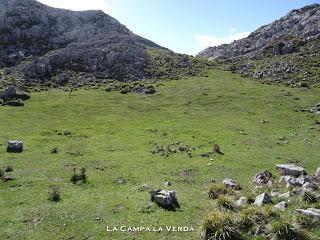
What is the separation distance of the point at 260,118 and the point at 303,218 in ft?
149

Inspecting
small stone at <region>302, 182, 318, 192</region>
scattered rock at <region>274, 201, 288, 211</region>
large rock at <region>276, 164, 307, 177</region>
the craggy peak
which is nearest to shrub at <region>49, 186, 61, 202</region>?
the craggy peak

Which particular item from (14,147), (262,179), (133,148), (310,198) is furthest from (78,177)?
(310,198)

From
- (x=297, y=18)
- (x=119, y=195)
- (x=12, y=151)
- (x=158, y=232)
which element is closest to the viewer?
(x=158, y=232)

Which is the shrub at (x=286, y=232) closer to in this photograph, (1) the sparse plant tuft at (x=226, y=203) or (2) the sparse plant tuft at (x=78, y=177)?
(1) the sparse plant tuft at (x=226, y=203)

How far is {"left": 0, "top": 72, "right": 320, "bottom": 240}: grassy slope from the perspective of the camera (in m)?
25.5

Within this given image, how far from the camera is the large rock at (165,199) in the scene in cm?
2681

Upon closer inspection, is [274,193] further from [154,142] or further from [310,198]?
[154,142]

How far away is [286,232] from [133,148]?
2811cm

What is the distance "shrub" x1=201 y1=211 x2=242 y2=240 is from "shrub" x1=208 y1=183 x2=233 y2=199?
22.8ft

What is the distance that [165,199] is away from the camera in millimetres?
26875

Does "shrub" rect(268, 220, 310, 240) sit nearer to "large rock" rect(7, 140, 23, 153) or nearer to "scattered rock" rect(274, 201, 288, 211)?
"scattered rock" rect(274, 201, 288, 211)

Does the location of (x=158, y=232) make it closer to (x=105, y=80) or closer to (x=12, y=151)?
(x=12, y=151)

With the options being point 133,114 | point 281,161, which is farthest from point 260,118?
point 281,161

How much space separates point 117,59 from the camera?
109438 millimetres
